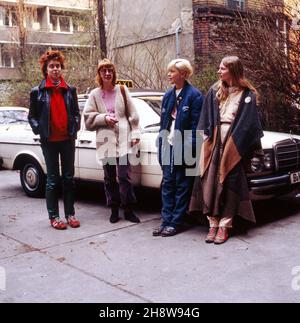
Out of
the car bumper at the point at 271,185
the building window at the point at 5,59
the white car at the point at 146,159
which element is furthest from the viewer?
the building window at the point at 5,59

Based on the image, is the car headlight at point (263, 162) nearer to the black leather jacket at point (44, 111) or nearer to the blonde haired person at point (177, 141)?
the blonde haired person at point (177, 141)

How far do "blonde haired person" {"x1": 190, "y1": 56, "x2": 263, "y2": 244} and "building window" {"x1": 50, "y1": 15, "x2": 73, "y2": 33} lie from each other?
38637 mm

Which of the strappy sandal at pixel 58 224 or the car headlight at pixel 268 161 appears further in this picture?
the strappy sandal at pixel 58 224

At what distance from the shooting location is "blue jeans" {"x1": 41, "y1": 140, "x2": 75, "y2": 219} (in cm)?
565

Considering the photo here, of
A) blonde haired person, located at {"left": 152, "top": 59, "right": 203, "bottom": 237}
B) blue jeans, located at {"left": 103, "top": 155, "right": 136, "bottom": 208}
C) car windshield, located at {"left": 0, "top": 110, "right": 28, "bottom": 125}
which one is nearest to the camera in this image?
blonde haired person, located at {"left": 152, "top": 59, "right": 203, "bottom": 237}

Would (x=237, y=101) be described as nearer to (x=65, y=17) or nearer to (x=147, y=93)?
(x=147, y=93)

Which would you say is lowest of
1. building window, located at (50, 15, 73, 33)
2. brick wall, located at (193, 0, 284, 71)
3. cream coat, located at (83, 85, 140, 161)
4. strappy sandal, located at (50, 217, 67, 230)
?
strappy sandal, located at (50, 217, 67, 230)

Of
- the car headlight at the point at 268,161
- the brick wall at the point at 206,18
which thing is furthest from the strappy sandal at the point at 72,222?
the brick wall at the point at 206,18

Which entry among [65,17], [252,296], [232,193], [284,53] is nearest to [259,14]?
[284,53]

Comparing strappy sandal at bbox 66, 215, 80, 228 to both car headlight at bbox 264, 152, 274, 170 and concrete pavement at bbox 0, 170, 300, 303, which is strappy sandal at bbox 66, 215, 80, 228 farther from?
car headlight at bbox 264, 152, 274, 170

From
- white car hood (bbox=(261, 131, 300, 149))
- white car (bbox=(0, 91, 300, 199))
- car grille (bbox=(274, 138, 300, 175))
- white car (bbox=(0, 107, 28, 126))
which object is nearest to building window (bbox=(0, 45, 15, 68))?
white car (bbox=(0, 107, 28, 126))

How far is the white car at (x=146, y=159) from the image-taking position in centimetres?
548

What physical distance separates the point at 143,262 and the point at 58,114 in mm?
2083

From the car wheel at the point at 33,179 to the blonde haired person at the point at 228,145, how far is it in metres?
3.27
